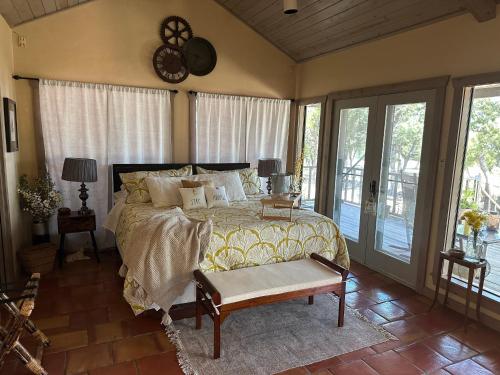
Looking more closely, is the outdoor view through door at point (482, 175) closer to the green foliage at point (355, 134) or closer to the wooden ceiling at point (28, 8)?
the green foliage at point (355, 134)

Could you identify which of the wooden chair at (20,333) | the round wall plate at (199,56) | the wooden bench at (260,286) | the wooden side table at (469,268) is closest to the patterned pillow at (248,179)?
the round wall plate at (199,56)

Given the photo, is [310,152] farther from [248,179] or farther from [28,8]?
[28,8]

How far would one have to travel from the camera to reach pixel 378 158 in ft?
12.5

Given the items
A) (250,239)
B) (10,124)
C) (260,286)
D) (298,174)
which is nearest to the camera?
(260,286)

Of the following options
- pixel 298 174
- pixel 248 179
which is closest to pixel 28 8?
pixel 248 179

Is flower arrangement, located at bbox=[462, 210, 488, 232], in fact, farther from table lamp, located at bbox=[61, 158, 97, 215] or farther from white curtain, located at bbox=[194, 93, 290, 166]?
table lamp, located at bbox=[61, 158, 97, 215]

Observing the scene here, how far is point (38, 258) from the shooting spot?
344 centimetres

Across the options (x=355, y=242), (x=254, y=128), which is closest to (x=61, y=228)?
(x=254, y=128)

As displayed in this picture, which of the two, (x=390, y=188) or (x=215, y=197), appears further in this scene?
(x=390, y=188)

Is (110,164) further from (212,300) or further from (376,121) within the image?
(376,121)

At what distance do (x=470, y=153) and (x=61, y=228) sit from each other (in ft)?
13.2

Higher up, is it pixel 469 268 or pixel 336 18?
pixel 336 18

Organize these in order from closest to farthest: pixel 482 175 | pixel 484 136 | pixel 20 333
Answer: pixel 20 333
pixel 484 136
pixel 482 175

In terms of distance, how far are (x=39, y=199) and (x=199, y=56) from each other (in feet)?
8.19
